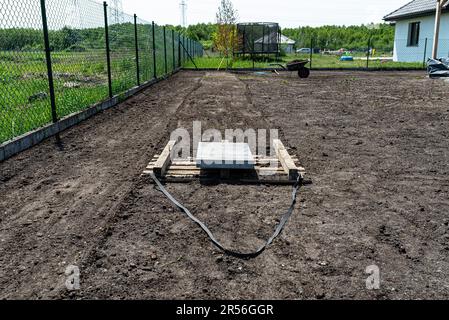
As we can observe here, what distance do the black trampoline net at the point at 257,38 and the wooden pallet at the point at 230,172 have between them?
96.4 feet

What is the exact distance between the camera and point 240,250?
316cm

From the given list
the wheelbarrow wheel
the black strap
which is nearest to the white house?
the wheelbarrow wheel

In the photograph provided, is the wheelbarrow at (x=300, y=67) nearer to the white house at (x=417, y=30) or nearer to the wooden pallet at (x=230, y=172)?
the white house at (x=417, y=30)

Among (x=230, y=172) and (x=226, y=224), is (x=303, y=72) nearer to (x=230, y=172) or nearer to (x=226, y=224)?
(x=230, y=172)

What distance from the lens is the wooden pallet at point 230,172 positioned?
188 inches

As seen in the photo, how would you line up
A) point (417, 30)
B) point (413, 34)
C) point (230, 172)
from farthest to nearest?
point (413, 34) < point (417, 30) < point (230, 172)

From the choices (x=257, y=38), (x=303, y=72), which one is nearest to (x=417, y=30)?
(x=257, y=38)

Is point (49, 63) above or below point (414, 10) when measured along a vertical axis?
below

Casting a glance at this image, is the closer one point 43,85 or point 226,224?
point 226,224

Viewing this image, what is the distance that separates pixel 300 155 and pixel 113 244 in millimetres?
3392

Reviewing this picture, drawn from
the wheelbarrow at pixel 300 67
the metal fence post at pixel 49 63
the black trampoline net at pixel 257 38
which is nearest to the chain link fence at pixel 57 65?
the metal fence post at pixel 49 63

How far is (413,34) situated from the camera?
32.2m

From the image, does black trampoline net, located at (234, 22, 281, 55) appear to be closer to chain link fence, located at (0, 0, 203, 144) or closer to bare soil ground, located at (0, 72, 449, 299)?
chain link fence, located at (0, 0, 203, 144)

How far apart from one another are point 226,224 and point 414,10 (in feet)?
107
